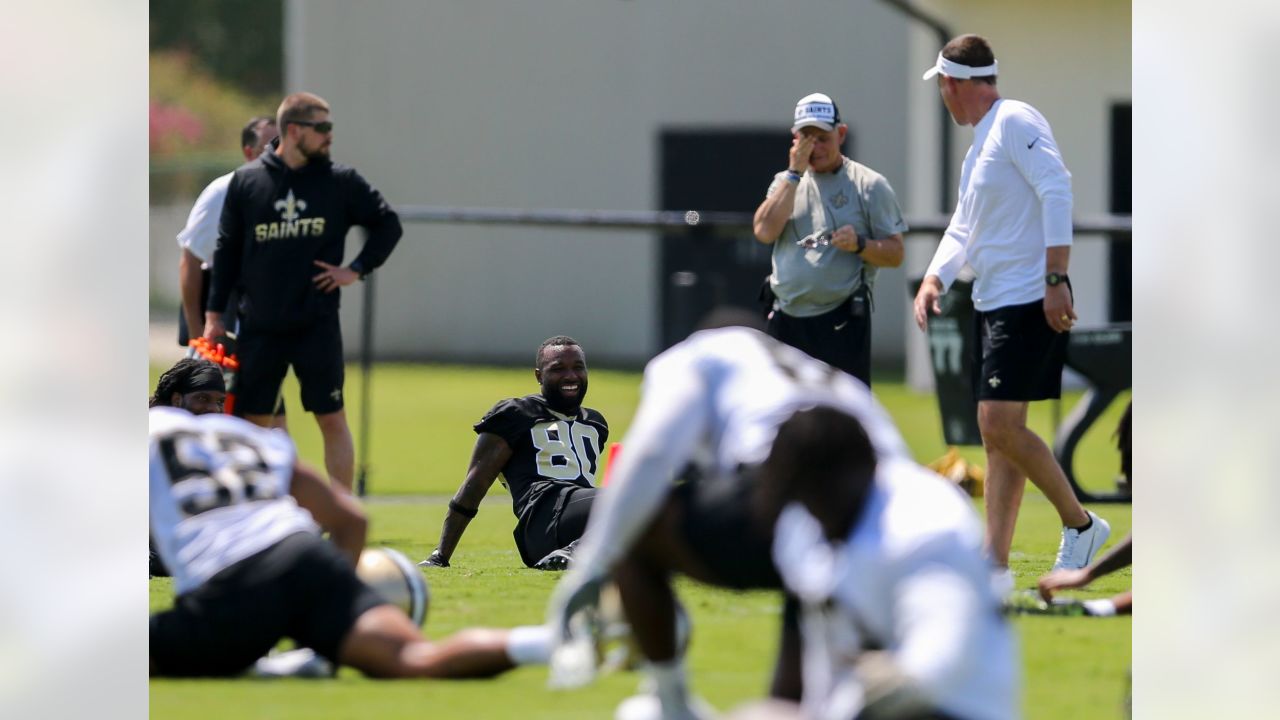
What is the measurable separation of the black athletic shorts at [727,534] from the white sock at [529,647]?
607 millimetres

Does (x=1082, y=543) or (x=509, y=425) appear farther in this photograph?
(x=509, y=425)

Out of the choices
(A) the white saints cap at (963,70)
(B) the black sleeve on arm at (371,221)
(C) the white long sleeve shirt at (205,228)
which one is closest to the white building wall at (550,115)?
(C) the white long sleeve shirt at (205,228)

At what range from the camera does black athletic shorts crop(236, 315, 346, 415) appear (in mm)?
9078

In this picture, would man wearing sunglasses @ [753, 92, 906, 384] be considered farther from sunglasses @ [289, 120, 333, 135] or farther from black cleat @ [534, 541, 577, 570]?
sunglasses @ [289, 120, 333, 135]

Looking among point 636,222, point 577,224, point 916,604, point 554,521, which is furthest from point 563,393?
point 636,222

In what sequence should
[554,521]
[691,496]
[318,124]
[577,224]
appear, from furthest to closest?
[577,224] < [318,124] < [554,521] < [691,496]

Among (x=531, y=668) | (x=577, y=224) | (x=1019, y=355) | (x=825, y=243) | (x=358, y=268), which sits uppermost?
(x=577, y=224)

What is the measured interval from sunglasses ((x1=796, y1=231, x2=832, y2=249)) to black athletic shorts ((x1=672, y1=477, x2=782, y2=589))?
3.91 meters

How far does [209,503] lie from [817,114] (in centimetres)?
408

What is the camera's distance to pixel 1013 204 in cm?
751

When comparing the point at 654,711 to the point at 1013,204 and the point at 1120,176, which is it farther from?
the point at 1120,176
